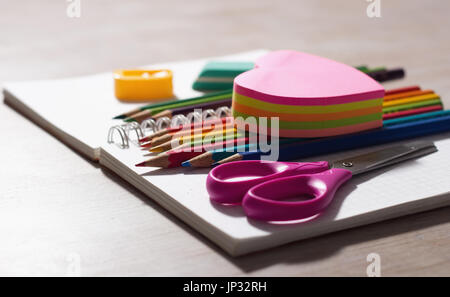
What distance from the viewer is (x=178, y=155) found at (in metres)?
0.76

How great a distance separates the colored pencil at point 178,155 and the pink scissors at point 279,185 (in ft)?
0.26

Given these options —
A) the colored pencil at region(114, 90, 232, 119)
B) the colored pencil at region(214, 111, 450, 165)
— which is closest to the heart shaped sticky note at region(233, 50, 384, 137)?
the colored pencil at region(214, 111, 450, 165)

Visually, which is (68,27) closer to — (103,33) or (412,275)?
(103,33)

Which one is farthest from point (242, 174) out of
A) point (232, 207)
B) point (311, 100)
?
point (311, 100)

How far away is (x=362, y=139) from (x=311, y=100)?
9cm

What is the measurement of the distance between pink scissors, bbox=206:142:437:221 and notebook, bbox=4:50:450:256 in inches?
0.5

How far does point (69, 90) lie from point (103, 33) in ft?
1.57

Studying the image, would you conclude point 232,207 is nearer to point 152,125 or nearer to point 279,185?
point 279,185

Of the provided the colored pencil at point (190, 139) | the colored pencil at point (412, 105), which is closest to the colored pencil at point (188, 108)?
the colored pencil at point (190, 139)

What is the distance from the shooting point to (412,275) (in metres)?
0.58

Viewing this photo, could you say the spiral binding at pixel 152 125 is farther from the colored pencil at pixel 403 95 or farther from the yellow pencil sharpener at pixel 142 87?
the colored pencil at pixel 403 95

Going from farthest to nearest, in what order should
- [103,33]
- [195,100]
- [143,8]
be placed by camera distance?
[143,8] → [103,33] → [195,100]
